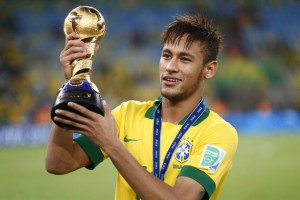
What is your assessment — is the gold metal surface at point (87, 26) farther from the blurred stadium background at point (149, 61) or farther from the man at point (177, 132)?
the blurred stadium background at point (149, 61)

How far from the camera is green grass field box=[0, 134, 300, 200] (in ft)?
28.4

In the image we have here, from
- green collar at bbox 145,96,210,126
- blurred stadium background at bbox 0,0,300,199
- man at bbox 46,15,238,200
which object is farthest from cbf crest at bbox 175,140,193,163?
blurred stadium background at bbox 0,0,300,199

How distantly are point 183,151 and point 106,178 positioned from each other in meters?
7.59

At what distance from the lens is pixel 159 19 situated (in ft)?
66.3

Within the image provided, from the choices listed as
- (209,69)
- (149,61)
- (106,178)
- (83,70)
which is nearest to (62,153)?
(83,70)

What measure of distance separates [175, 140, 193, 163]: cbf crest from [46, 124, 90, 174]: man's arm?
0.48 m

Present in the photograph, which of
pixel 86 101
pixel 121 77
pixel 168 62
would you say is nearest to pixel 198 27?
pixel 168 62

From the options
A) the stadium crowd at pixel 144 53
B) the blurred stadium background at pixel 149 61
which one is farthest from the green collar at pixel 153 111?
the stadium crowd at pixel 144 53

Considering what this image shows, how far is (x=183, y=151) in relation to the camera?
2.82 m

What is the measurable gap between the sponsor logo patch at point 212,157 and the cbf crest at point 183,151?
Result: 0.10m

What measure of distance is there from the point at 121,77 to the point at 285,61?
584cm

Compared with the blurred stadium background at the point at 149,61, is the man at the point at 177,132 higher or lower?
lower

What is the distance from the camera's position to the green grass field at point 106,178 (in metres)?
8.65

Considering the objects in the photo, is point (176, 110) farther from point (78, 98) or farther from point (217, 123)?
point (78, 98)
